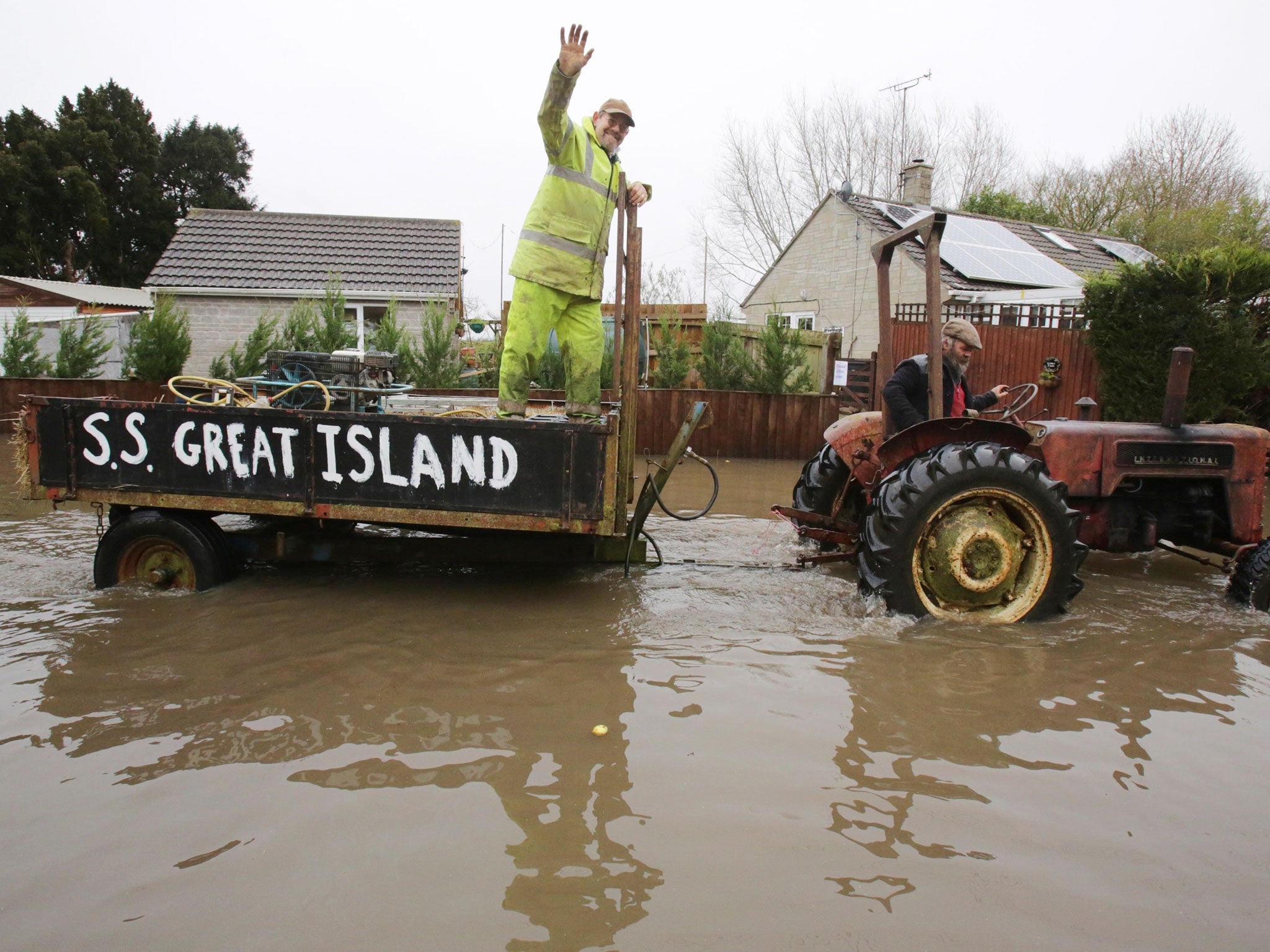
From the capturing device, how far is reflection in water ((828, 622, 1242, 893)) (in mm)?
2621

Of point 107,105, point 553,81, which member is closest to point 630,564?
point 553,81

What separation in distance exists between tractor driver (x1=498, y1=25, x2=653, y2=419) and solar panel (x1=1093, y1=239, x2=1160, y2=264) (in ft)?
71.2

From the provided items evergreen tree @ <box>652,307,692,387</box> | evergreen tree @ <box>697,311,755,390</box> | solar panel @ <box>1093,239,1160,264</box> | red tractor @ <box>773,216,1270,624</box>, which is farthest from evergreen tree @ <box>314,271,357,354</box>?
solar panel @ <box>1093,239,1160,264</box>

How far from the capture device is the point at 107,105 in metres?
34.4

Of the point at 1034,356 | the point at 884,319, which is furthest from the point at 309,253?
the point at 884,319

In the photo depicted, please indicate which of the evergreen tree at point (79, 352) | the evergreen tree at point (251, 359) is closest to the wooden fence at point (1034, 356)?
the evergreen tree at point (251, 359)

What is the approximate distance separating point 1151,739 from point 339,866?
283 cm

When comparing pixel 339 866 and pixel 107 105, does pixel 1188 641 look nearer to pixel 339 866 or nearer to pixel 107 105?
pixel 339 866

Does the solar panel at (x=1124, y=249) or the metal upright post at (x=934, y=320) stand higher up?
the solar panel at (x=1124, y=249)

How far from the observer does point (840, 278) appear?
21.6m

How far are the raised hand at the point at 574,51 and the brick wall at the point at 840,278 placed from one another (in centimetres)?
1561

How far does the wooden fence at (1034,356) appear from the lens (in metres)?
12.6

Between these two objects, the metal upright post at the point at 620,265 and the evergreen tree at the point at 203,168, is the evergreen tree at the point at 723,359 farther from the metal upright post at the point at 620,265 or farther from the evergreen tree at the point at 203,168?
the evergreen tree at the point at 203,168

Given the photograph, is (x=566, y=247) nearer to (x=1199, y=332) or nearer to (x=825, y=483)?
(x=825, y=483)
